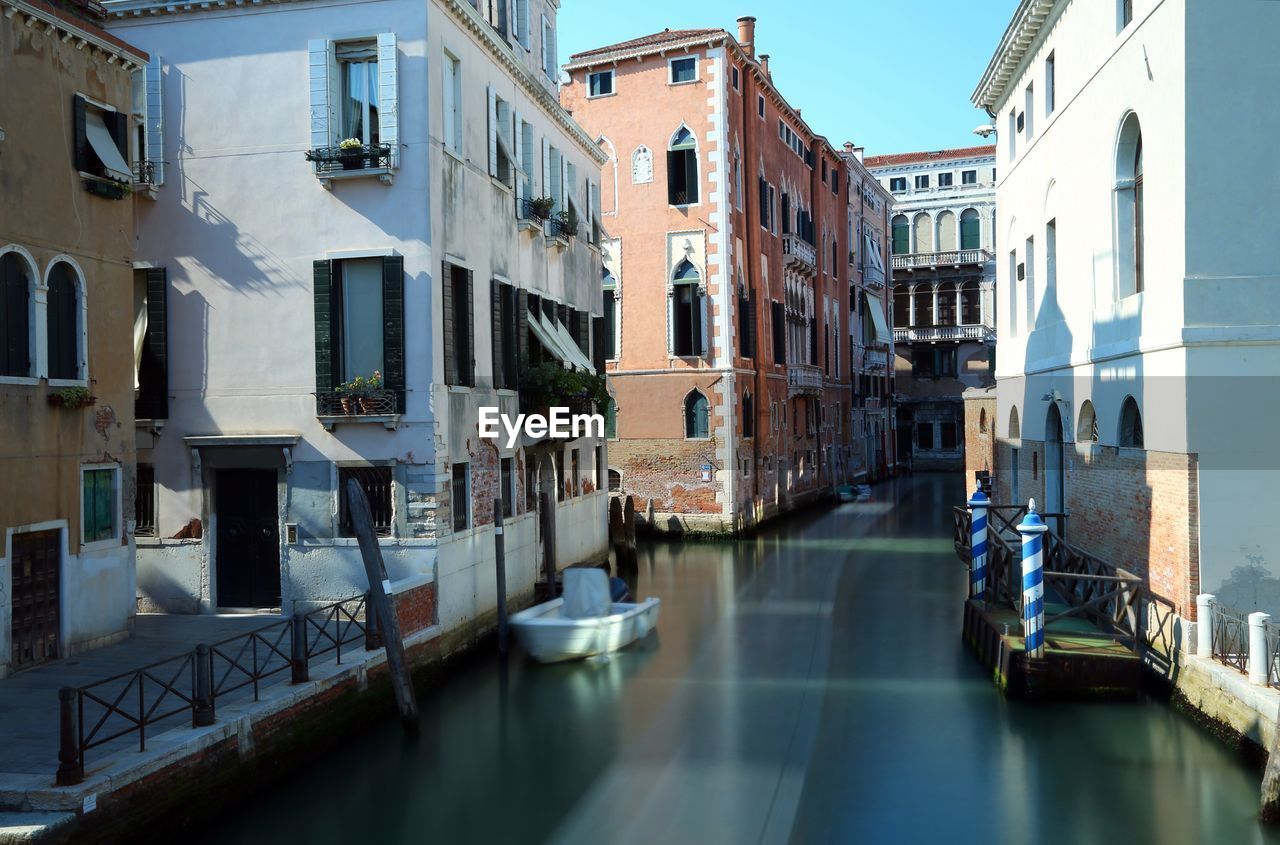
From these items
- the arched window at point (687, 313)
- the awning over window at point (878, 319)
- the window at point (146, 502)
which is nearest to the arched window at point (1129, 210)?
the window at point (146, 502)

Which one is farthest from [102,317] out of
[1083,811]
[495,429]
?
[1083,811]

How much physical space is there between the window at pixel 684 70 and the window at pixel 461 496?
44.3 feet

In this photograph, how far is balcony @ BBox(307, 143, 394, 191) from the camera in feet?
36.1

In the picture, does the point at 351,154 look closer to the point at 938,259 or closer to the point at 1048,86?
the point at 1048,86

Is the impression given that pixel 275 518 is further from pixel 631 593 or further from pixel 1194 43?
pixel 1194 43

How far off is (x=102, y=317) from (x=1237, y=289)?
9886 mm

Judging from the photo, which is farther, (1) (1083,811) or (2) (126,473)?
(2) (126,473)

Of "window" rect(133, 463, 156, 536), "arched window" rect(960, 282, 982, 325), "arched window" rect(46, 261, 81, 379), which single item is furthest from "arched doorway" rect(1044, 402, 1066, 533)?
"arched window" rect(960, 282, 982, 325)

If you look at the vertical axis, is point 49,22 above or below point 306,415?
above

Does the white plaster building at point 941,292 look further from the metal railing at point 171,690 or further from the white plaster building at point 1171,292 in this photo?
the metal railing at point 171,690

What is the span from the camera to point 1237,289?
9242 mm

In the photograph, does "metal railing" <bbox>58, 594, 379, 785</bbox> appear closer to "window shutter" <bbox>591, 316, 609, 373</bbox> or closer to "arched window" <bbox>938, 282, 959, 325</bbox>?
"window shutter" <bbox>591, 316, 609, 373</bbox>

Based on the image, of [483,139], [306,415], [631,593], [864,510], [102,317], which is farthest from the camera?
[864,510]

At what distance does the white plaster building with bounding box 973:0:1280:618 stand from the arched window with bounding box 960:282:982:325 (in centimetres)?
2769
